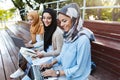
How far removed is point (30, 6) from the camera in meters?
9.81

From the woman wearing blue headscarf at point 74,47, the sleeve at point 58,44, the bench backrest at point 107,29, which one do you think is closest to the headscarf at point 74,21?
the woman wearing blue headscarf at point 74,47

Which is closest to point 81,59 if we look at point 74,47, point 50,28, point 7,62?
point 74,47

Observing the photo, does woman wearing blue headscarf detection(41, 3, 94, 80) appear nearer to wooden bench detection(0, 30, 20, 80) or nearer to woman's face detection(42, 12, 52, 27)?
woman's face detection(42, 12, 52, 27)

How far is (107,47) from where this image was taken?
7.34 ft

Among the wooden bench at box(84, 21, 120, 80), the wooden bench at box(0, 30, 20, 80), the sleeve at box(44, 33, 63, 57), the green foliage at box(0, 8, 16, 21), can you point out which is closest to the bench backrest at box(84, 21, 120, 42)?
the wooden bench at box(84, 21, 120, 80)

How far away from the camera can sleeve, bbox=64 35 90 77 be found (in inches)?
59.4

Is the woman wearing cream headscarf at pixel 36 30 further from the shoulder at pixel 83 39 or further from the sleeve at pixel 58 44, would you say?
the shoulder at pixel 83 39

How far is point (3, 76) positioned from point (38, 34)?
766 millimetres

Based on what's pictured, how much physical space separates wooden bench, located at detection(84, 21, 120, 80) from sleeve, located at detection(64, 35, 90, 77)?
677mm

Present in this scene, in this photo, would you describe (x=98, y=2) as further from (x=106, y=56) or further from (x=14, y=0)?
(x=14, y=0)

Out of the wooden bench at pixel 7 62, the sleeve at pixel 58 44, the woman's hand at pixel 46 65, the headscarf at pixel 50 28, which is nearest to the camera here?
the woman's hand at pixel 46 65

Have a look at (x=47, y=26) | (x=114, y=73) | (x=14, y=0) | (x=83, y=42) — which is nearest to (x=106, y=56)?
(x=114, y=73)

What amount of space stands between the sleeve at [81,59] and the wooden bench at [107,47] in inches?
26.7

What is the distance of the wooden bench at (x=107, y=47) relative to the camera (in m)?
2.21
